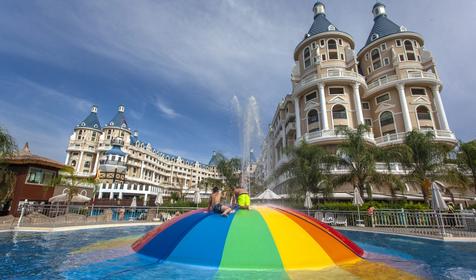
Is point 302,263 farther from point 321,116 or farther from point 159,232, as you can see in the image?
point 321,116

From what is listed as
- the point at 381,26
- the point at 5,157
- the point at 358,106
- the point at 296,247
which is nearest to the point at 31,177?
the point at 5,157

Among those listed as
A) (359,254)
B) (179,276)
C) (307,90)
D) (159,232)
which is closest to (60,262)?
(159,232)

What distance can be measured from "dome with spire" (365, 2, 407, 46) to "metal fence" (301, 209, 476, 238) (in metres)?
39.4

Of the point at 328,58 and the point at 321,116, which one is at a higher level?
the point at 328,58

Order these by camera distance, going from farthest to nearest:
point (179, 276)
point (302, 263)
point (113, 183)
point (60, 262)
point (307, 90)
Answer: point (113, 183) → point (307, 90) → point (60, 262) → point (302, 263) → point (179, 276)

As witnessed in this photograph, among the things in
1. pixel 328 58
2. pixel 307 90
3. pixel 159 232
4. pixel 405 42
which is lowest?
pixel 159 232

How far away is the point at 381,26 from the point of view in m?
46.9

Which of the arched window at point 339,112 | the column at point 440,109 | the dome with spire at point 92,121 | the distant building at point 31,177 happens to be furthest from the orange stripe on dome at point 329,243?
the dome with spire at point 92,121

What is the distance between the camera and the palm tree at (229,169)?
41.9 metres

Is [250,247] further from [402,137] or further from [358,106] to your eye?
[402,137]

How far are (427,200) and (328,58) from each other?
27543mm

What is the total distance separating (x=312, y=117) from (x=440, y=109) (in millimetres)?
19360

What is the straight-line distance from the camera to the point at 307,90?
134 feet

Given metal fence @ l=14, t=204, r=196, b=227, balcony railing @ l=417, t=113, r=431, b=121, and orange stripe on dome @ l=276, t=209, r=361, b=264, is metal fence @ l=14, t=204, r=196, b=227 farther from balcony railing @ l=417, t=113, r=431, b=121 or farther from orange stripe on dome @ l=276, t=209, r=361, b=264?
balcony railing @ l=417, t=113, r=431, b=121
